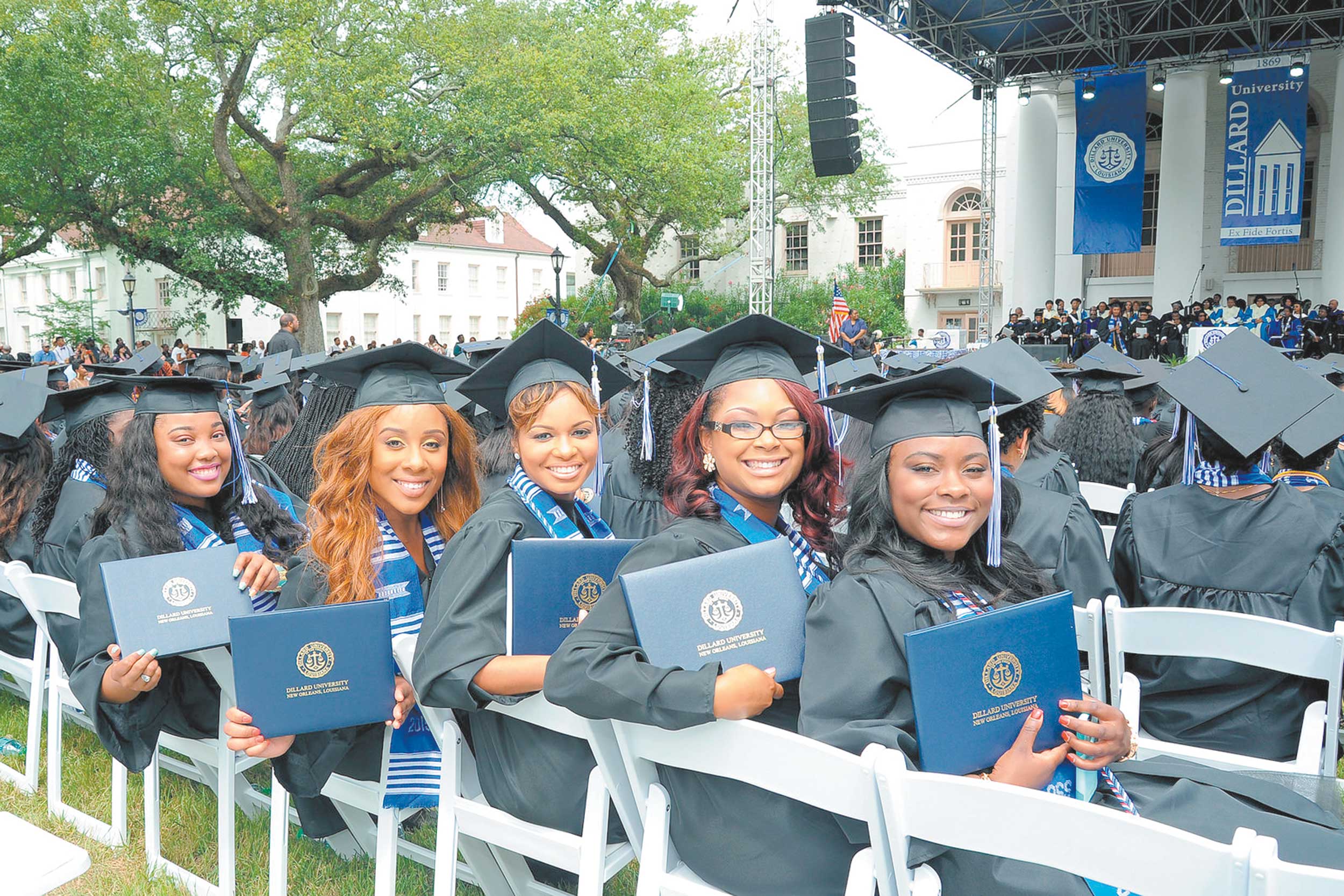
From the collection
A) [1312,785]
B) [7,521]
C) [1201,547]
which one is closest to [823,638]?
[1312,785]

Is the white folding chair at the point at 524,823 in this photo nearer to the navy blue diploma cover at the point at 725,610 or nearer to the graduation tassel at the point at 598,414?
the navy blue diploma cover at the point at 725,610

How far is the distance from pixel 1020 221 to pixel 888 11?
23.3 feet

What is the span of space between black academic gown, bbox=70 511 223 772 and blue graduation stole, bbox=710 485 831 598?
1.47 metres

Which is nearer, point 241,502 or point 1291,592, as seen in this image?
point 1291,592

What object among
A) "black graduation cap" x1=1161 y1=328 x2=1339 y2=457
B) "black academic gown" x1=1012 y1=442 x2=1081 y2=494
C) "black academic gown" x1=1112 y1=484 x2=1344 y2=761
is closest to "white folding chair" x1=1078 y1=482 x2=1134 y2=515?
"black academic gown" x1=1012 y1=442 x2=1081 y2=494

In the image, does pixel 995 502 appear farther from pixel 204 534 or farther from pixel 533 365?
pixel 204 534

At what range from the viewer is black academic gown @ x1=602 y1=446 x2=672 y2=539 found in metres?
3.85

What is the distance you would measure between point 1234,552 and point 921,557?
1.54m

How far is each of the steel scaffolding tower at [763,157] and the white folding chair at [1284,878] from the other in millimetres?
15820

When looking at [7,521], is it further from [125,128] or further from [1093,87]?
[1093,87]

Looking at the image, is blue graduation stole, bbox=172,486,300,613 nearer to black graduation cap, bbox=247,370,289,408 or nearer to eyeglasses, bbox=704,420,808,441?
eyeglasses, bbox=704,420,808,441

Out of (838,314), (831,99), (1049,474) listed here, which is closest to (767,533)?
(1049,474)

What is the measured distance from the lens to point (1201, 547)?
292 centimetres

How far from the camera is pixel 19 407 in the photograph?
3947 mm
